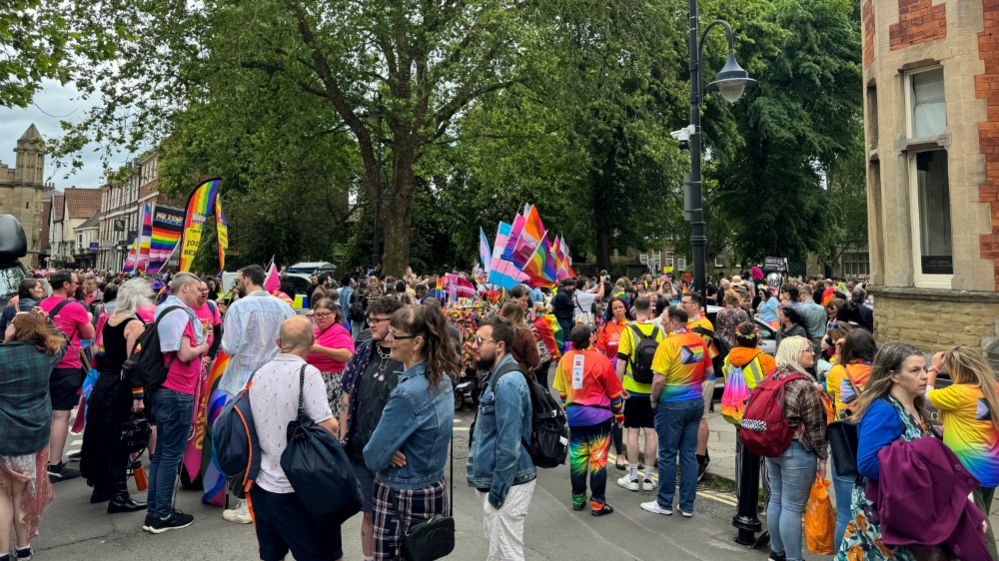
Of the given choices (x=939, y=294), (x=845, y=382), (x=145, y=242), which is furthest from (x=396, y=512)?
(x=145, y=242)

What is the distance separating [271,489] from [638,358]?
384cm

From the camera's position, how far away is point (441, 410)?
11.5ft

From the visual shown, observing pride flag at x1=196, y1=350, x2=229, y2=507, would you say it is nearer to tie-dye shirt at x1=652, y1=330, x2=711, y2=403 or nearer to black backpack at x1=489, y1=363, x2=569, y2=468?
black backpack at x1=489, y1=363, x2=569, y2=468

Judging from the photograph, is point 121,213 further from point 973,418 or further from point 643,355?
point 973,418

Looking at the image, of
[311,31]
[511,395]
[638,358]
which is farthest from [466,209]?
[511,395]

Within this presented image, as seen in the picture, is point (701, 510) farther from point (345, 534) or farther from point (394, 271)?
point (394, 271)

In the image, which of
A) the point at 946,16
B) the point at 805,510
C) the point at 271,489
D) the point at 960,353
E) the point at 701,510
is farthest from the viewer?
the point at 946,16

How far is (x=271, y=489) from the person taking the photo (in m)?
3.47

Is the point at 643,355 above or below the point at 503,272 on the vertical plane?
below

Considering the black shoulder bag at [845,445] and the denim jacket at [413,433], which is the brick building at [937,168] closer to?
the black shoulder bag at [845,445]

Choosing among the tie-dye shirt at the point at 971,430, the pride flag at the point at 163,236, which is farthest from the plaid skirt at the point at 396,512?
the pride flag at the point at 163,236

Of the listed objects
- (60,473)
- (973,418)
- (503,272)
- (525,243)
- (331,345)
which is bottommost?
(60,473)

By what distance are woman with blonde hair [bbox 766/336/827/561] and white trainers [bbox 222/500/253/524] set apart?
160 inches

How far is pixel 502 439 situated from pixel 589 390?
79.1 inches
